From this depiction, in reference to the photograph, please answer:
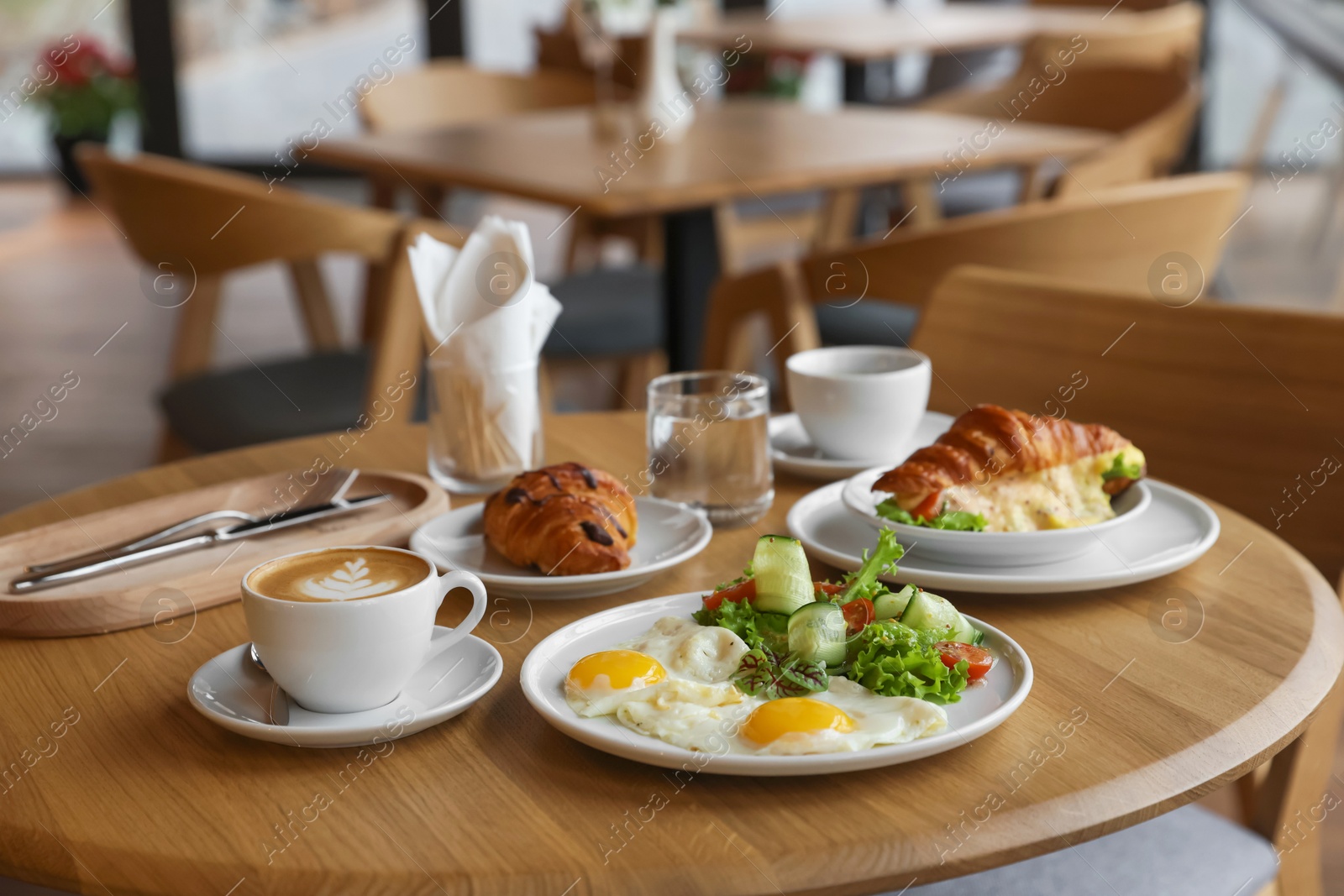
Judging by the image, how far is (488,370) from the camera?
116cm

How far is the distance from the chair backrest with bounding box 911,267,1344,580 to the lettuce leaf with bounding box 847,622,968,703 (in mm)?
674

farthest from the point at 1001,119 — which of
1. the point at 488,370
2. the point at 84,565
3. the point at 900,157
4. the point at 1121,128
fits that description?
the point at 84,565

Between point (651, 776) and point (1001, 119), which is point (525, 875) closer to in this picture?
point (651, 776)

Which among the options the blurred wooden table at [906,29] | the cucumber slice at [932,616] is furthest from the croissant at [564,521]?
the blurred wooden table at [906,29]

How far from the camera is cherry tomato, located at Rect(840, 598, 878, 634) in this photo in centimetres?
80

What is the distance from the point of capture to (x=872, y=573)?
2.73 feet

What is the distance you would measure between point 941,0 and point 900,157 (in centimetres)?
519

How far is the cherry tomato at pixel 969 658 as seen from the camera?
767 mm

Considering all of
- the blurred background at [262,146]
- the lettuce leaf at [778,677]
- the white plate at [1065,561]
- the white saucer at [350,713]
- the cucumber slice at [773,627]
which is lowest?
the blurred background at [262,146]

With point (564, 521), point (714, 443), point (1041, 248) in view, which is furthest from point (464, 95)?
point (564, 521)

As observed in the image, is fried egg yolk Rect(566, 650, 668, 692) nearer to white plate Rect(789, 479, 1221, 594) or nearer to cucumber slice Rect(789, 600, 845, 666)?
cucumber slice Rect(789, 600, 845, 666)

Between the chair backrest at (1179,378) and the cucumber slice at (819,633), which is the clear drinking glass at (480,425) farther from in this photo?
the chair backrest at (1179,378)

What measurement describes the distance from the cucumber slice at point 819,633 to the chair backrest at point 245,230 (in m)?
1.56

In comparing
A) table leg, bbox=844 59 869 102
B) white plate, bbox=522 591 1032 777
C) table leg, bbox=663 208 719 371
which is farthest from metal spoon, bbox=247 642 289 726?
table leg, bbox=844 59 869 102
